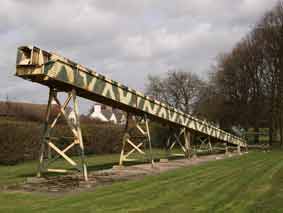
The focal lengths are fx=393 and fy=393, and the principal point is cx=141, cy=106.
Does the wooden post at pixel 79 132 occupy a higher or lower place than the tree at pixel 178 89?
lower

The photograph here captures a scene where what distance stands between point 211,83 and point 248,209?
51642 millimetres

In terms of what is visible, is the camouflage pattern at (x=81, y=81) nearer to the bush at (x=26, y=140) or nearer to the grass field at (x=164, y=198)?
the grass field at (x=164, y=198)

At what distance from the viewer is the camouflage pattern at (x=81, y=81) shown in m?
12.0

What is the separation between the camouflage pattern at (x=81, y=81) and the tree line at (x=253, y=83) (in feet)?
89.4

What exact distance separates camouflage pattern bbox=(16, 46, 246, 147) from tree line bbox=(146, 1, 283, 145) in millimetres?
27234

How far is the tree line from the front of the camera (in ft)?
144

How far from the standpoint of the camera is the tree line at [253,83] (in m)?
44.0

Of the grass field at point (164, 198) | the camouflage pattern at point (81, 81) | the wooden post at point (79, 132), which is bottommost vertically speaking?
the grass field at point (164, 198)

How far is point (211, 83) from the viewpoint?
5906 centimetres

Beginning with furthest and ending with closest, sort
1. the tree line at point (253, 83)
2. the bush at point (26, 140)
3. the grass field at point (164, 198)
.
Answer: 1. the tree line at point (253, 83)
2. the bush at point (26, 140)
3. the grass field at point (164, 198)

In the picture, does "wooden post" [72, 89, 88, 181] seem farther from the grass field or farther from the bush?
the bush

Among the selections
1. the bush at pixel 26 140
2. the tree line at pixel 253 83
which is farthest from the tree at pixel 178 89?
the bush at pixel 26 140

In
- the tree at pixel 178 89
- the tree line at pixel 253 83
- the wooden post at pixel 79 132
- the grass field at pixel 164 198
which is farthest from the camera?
the tree at pixel 178 89

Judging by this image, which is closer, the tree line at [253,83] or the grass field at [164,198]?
the grass field at [164,198]
